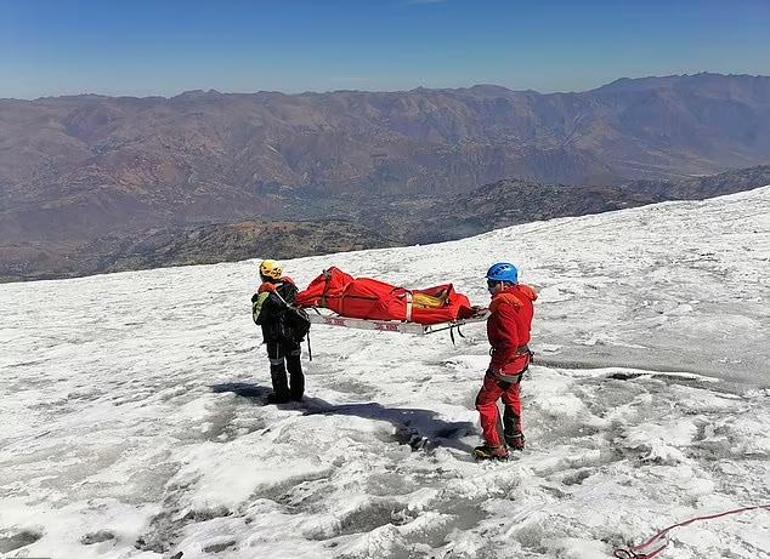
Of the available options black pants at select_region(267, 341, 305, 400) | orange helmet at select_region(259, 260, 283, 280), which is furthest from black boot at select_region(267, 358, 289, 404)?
orange helmet at select_region(259, 260, 283, 280)

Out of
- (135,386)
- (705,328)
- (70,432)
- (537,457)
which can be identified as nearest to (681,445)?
(537,457)

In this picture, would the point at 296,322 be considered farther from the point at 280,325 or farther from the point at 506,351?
the point at 506,351

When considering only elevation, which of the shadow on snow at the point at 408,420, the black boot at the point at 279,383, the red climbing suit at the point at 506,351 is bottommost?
the shadow on snow at the point at 408,420

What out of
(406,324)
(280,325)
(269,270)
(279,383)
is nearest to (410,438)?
(406,324)

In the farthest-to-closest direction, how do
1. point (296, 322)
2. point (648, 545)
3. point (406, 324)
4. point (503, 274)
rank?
point (296, 322) < point (406, 324) < point (503, 274) < point (648, 545)

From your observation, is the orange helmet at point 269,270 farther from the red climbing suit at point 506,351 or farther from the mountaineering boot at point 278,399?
the red climbing suit at point 506,351

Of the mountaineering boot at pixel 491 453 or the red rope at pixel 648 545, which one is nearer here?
the red rope at pixel 648 545

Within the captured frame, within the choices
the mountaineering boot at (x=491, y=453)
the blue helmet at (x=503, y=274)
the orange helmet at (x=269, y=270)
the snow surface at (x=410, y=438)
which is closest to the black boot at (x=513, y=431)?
the snow surface at (x=410, y=438)
